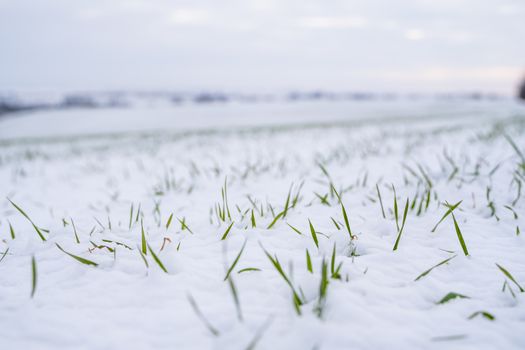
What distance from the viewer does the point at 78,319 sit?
124 centimetres

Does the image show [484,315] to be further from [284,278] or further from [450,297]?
[284,278]

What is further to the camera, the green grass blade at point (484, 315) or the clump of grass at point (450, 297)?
the clump of grass at point (450, 297)

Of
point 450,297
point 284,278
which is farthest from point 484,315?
point 284,278

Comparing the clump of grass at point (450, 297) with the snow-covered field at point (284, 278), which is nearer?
the snow-covered field at point (284, 278)

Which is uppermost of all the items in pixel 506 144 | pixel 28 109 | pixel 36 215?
pixel 28 109

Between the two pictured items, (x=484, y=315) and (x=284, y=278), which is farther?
(x=284, y=278)

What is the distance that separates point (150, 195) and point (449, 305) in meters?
2.86

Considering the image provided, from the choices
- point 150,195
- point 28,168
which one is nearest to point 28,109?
point 28,168

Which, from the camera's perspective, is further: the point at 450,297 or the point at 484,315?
the point at 450,297

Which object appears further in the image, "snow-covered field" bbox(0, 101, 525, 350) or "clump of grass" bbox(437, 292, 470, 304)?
"clump of grass" bbox(437, 292, 470, 304)

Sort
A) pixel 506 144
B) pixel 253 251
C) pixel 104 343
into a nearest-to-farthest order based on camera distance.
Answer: pixel 104 343 < pixel 253 251 < pixel 506 144

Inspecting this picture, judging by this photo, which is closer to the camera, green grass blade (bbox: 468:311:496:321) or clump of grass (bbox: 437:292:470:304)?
green grass blade (bbox: 468:311:496:321)

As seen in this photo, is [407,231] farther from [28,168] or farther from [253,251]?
[28,168]

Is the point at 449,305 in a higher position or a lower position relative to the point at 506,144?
lower
